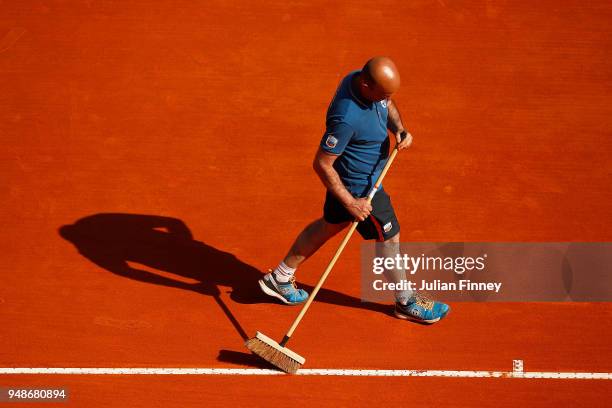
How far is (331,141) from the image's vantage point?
5547 millimetres

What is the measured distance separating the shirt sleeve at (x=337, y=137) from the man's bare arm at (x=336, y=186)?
53 millimetres

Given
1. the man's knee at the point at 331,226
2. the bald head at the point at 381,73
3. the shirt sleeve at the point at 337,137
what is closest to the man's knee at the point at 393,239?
the man's knee at the point at 331,226

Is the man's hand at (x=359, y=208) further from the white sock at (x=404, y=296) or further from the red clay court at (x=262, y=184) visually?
the red clay court at (x=262, y=184)

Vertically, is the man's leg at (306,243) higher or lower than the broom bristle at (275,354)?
higher

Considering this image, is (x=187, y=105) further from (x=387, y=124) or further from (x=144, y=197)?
(x=387, y=124)

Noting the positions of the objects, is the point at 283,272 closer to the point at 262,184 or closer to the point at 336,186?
the point at 336,186

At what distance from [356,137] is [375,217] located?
70 centimetres

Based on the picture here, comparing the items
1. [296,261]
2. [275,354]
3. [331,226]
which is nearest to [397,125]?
[331,226]

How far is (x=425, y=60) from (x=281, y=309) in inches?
142

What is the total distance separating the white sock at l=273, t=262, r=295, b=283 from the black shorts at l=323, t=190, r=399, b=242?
599mm

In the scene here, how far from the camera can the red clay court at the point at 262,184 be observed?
6.08 meters

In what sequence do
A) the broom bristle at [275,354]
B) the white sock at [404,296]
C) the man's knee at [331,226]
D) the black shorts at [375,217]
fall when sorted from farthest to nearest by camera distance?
1. the white sock at [404,296]
2. the man's knee at [331,226]
3. the black shorts at [375,217]
4. the broom bristle at [275,354]

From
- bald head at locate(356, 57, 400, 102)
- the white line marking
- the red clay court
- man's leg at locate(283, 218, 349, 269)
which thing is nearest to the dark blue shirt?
bald head at locate(356, 57, 400, 102)

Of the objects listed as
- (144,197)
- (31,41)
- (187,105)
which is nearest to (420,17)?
(187,105)
